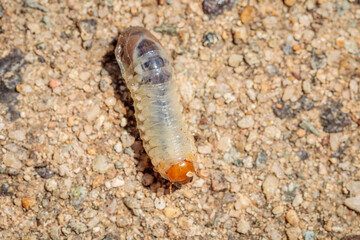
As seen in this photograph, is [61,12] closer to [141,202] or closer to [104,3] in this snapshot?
[104,3]

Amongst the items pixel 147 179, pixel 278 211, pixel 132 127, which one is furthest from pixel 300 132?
pixel 132 127

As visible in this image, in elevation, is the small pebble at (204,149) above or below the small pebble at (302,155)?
above

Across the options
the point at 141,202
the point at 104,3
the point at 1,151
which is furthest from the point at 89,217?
the point at 104,3

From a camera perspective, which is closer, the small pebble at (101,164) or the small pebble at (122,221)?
the small pebble at (122,221)

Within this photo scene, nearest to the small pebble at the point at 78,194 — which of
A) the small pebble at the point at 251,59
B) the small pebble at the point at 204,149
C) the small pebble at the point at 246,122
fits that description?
the small pebble at the point at 204,149

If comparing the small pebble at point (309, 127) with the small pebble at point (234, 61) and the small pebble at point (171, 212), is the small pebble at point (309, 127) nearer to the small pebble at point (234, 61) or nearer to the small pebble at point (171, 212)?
the small pebble at point (234, 61)

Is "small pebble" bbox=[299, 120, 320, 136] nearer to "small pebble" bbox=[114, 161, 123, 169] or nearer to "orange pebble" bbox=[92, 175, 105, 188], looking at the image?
"small pebble" bbox=[114, 161, 123, 169]
